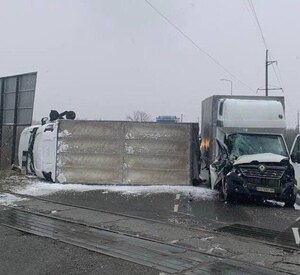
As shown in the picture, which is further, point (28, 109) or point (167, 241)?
point (28, 109)

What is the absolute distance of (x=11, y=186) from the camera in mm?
17016

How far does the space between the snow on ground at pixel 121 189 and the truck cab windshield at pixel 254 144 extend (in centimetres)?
171

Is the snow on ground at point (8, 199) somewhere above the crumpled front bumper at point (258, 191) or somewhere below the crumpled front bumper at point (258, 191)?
below

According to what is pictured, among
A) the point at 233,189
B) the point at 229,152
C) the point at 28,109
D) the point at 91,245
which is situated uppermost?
the point at 28,109

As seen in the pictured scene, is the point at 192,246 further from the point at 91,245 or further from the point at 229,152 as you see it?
the point at 229,152

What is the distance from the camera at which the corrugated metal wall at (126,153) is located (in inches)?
704

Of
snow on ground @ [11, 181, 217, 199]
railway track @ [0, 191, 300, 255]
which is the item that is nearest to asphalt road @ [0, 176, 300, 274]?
railway track @ [0, 191, 300, 255]

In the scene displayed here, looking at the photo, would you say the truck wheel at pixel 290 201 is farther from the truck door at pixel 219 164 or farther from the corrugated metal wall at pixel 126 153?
the corrugated metal wall at pixel 126 153

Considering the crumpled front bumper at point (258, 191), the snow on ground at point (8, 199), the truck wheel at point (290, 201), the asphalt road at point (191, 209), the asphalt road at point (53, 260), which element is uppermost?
the crumpled front bumper at point (258, 191)

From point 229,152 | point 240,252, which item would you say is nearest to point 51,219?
point 240,252

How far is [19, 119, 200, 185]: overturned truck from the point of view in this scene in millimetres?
→ 17875

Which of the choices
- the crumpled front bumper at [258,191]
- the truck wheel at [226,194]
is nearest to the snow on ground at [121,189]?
the truck wheel at [226,194]

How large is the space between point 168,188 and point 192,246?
8.89m

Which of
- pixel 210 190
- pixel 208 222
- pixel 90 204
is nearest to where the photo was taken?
pixel 208 222
